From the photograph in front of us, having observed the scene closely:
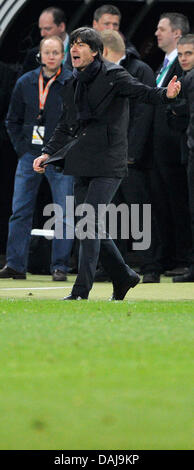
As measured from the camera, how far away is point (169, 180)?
12594 millimetres

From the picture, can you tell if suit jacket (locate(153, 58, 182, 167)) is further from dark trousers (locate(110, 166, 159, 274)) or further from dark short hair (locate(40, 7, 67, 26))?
dark short hair (locate(40, 7, 67, 26))

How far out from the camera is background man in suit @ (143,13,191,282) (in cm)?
1245

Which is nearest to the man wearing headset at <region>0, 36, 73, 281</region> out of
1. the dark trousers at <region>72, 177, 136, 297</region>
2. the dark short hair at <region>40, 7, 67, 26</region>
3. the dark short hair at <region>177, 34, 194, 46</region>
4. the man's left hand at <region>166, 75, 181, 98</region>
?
the dark short hair at <region>40, 7, 67, 26</region>

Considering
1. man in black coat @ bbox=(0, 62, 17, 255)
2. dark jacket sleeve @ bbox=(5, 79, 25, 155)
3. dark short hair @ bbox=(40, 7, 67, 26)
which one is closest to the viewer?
dark jacket sleeve @ bbox=(5, 79, 25, 155)

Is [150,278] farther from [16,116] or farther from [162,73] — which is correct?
[16,116]

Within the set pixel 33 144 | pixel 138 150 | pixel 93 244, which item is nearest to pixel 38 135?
pixel 33 144

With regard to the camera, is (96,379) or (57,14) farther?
(57,14)

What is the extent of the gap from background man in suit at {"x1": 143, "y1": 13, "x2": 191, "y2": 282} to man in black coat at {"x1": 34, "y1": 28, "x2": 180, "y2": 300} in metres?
3.12

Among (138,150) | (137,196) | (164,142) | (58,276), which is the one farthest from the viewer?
(164,142)

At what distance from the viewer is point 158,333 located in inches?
281

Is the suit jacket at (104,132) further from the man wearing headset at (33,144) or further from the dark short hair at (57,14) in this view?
the dark short hair at (57,14)

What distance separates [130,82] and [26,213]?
12.0 ft

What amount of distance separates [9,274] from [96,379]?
6900 millimetres
